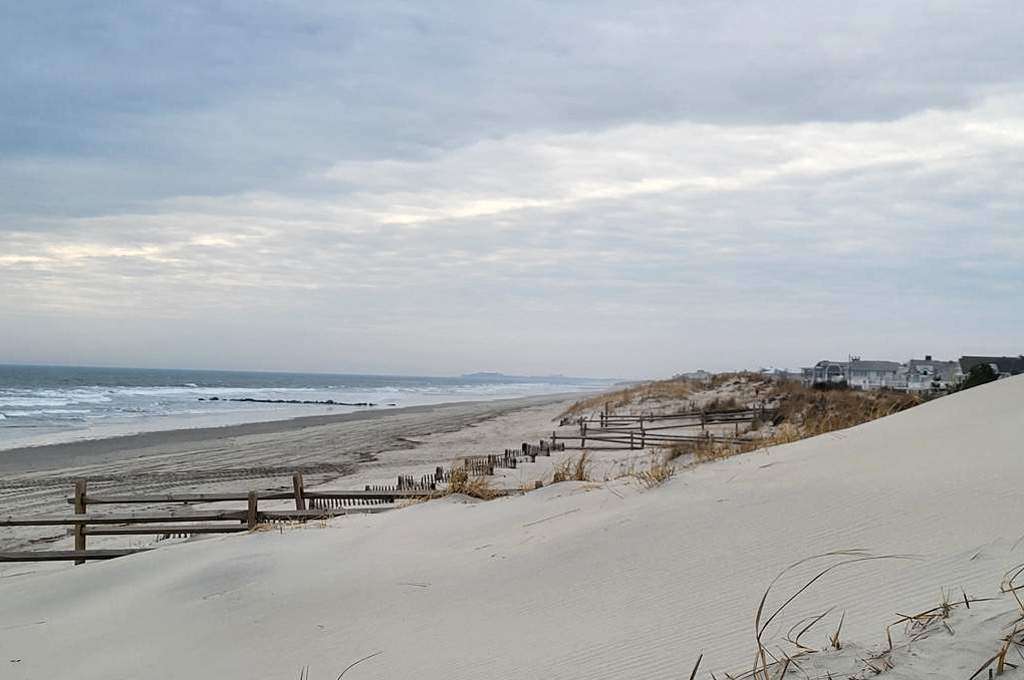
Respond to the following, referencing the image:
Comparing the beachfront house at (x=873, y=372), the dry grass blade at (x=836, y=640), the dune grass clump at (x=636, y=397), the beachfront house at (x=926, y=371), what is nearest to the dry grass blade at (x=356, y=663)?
the dry grass blade at (x=836, y=640)

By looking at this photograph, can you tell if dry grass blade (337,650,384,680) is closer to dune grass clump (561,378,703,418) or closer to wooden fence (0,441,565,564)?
wooden fence (0,441,565,564)

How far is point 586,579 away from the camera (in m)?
5.53

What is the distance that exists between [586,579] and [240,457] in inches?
918

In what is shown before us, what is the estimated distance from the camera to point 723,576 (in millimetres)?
4949

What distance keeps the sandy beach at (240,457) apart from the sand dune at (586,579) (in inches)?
342

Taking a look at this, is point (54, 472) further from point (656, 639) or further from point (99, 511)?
point (656, 639)

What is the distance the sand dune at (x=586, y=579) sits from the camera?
14.0ft

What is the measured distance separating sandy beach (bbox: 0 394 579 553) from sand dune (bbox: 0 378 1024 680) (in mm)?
8686

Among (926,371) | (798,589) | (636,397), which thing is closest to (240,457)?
(636,397)

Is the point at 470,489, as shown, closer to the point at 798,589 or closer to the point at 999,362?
the point at 798,589

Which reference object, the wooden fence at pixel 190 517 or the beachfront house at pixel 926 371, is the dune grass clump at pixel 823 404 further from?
the beachfront house at pixel 926 371

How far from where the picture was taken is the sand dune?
4262mm

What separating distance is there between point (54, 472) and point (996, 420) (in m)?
23.2

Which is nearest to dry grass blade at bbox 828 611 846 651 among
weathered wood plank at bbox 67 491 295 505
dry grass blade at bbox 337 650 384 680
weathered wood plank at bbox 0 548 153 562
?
dry grass blade at bbox 337 650 384 680
